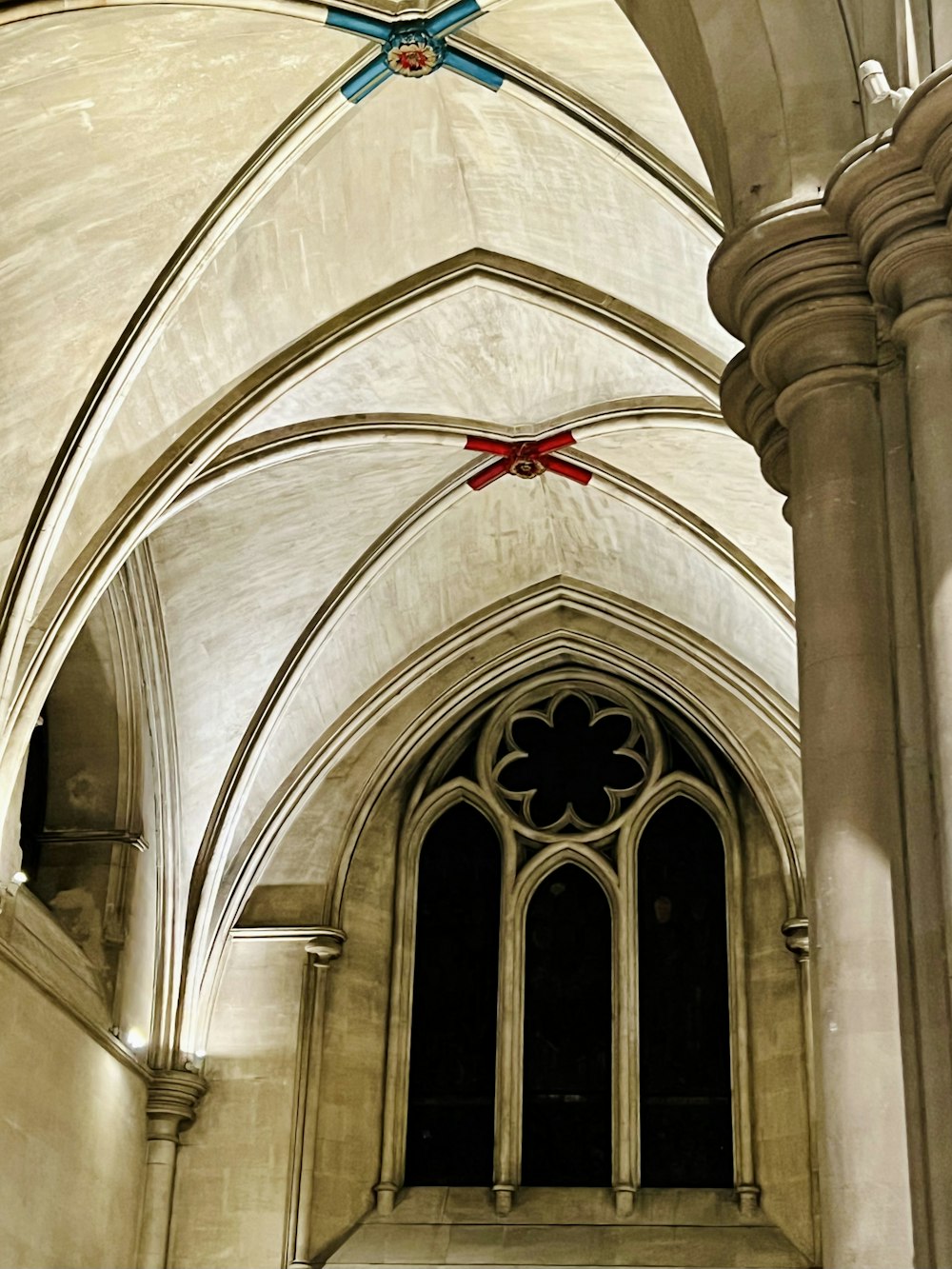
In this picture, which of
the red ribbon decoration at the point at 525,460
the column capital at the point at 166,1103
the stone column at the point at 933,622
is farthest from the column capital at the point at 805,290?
the column capital at the point at 166,1103

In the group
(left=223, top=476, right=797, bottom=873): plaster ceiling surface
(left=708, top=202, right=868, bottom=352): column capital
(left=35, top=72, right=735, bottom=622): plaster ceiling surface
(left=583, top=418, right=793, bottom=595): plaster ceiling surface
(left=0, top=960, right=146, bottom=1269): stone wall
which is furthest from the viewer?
(left=223, top=476, right=797, bottom=873): plaster ceiling surface

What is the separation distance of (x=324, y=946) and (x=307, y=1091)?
106 centimetres

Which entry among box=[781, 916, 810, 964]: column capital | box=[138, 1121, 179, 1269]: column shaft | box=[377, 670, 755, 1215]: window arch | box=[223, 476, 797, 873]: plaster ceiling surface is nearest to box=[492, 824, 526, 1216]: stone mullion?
box=[377, 670, 755, 1215]: window arch

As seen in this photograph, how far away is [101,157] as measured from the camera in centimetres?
963

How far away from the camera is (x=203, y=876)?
13703 millimetres

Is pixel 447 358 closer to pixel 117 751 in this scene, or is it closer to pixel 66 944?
pixel 117 751

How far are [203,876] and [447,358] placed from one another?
444 centimetres

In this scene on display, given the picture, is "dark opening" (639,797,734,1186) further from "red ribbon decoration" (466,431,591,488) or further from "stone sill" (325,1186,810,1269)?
"red ribbon decoration" (466,431,591,488)

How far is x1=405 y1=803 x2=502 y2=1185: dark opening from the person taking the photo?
1346cm

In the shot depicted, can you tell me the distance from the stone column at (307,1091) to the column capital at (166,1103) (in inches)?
31.9

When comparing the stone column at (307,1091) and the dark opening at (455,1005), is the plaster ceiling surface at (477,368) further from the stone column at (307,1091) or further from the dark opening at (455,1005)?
the stone column at (307,1091)

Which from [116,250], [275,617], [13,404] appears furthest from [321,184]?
[275,617]

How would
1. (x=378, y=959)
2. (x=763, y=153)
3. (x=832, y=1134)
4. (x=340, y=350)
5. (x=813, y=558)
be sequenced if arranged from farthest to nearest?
(x=378, y=959) < (x=340, y=350) < (x=763, y=153) < (x=813, y=558) < (x=832, y=1134)

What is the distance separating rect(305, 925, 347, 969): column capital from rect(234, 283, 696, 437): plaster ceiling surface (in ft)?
13.4
